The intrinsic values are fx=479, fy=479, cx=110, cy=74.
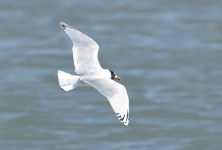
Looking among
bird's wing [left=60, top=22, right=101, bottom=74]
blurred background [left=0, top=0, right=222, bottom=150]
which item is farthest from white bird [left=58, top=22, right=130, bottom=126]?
blurred background [left=0, top=0, right=222, bottom=150]

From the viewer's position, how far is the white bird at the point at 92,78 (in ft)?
17.1

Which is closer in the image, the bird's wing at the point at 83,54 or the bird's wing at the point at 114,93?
the bird's wing at the point at 114,93

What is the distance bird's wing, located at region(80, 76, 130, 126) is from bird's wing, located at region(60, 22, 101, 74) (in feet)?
1.19

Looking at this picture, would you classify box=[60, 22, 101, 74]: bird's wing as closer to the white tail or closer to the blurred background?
the white tail

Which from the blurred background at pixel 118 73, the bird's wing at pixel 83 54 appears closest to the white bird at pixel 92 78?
the bird's wing at pixel 83 54

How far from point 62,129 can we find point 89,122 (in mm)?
581

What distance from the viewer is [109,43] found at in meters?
12.3

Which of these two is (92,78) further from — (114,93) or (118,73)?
(118,73)

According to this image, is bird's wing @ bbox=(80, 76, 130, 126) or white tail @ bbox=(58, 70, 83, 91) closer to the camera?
bird's wing @ bbox=(80, 76, 130, 126)

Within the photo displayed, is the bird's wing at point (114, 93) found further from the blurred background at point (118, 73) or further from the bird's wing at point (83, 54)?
the blurred background at point (118, 73)

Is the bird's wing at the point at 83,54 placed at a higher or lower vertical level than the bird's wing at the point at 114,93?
higher

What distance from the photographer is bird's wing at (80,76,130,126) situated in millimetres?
5121

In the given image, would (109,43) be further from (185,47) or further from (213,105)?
(213,105)

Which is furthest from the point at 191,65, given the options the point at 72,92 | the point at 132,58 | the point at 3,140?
the point at 3,140
